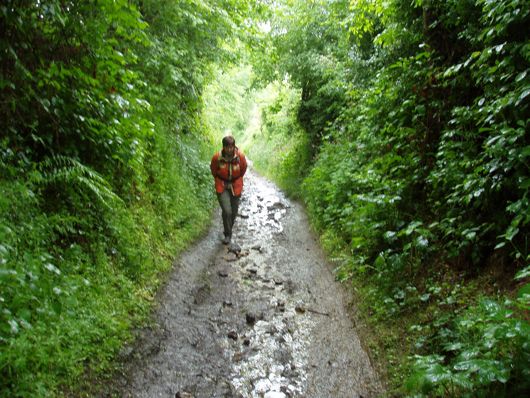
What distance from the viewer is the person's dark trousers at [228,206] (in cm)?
886

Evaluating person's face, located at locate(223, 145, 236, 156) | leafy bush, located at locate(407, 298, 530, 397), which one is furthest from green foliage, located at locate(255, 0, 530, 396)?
person's face, located at locate(223, 145, 236, 156)

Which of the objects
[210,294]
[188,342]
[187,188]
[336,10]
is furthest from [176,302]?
[336,10]

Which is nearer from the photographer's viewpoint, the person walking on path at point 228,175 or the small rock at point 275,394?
the small rock at point 275,394

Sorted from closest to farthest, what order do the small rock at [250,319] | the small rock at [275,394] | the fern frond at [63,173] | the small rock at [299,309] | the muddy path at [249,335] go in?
the small rock at [275,394], the muddy path at [249,335], the fern frond at [63,173], the small rock at [250,319], the small rock at [299,309]

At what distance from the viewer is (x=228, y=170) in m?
8.72

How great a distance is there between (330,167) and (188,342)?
297 inches

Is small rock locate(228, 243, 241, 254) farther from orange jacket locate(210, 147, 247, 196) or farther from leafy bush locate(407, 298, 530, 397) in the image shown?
leafy bush locate(407, 298, 530, 397)

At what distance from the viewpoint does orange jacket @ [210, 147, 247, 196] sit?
28.5 ft

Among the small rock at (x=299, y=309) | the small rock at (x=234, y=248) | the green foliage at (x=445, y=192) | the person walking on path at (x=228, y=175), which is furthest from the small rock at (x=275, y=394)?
the person walking on path at (x=228, y=175)

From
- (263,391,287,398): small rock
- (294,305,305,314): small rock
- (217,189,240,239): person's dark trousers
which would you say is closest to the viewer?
(263,391,287,398): small rock

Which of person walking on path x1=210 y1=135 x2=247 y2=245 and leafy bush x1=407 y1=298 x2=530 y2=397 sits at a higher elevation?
person walking on path x1=210 y1=135 x2=247 y2=245

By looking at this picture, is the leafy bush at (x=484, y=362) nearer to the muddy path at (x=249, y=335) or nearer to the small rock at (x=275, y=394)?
the muddy path at (x=249, y=335)

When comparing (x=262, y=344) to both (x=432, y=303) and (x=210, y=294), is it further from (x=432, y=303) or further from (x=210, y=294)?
(x=432, y=303)

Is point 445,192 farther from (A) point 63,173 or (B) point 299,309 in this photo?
(A) point 63,173
